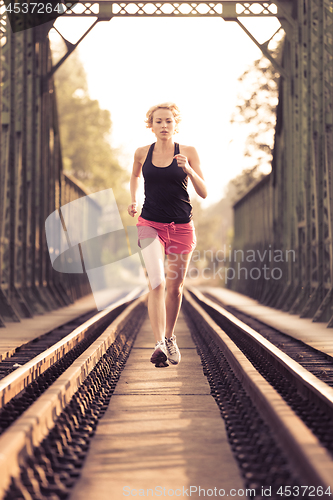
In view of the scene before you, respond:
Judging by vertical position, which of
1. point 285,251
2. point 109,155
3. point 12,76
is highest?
point 109,155

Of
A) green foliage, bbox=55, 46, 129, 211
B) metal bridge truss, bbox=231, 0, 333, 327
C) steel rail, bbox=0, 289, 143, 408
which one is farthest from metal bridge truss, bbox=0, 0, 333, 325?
green foliage, bbox=55, 46, 129, 211

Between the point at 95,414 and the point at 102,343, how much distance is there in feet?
7.03

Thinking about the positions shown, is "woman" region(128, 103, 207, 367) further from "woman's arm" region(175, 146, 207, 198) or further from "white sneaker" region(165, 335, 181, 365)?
"white sneaker" region(165, 335, 181, 365)

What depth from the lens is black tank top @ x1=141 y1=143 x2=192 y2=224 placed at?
16.7 ft

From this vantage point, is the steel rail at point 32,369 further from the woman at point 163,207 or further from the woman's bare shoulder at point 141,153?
the woman's bare shoulder at point 141,153

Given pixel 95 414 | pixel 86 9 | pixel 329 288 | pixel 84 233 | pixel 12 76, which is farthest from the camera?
pixel 84 233

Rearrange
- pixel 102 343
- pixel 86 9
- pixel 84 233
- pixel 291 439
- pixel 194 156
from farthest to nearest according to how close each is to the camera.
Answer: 1. pixel 84 233
2. pixel 86 9
3. pixel 102 343
4. pixel 194 156
5. pixel 291 439

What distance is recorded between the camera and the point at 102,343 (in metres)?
6.21

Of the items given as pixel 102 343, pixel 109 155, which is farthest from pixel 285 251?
pixel 109 155

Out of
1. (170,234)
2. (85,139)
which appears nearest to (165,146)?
(170,234)

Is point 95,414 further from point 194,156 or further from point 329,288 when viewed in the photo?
point 329,288

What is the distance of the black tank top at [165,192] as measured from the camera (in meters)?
5.08

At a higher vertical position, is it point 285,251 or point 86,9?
point 86,9

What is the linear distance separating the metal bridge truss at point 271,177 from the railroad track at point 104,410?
14.9 feet
